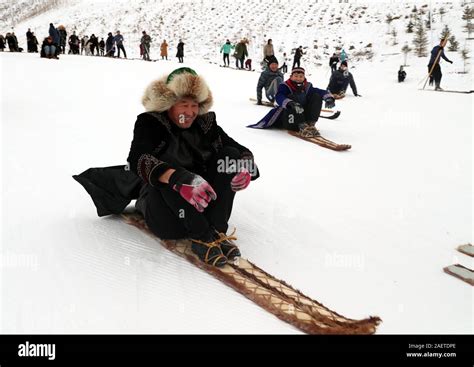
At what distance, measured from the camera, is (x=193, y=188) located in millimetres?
1736

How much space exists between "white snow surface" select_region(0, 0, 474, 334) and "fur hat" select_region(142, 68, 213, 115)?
2.49 ft

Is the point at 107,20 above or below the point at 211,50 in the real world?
above

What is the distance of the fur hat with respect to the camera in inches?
78.2

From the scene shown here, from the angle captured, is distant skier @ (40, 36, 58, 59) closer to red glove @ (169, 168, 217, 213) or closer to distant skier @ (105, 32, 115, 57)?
distant skier @ (105, 32, 115, 57)

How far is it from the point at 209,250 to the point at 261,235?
0.58m

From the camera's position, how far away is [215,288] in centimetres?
195

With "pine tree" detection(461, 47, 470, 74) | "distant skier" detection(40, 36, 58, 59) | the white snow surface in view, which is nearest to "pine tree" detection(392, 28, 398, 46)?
"pine tree" detection(461, 47, 470, 74)

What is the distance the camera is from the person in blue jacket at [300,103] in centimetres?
522

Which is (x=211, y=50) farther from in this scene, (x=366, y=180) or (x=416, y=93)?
(x=366, y=180)
